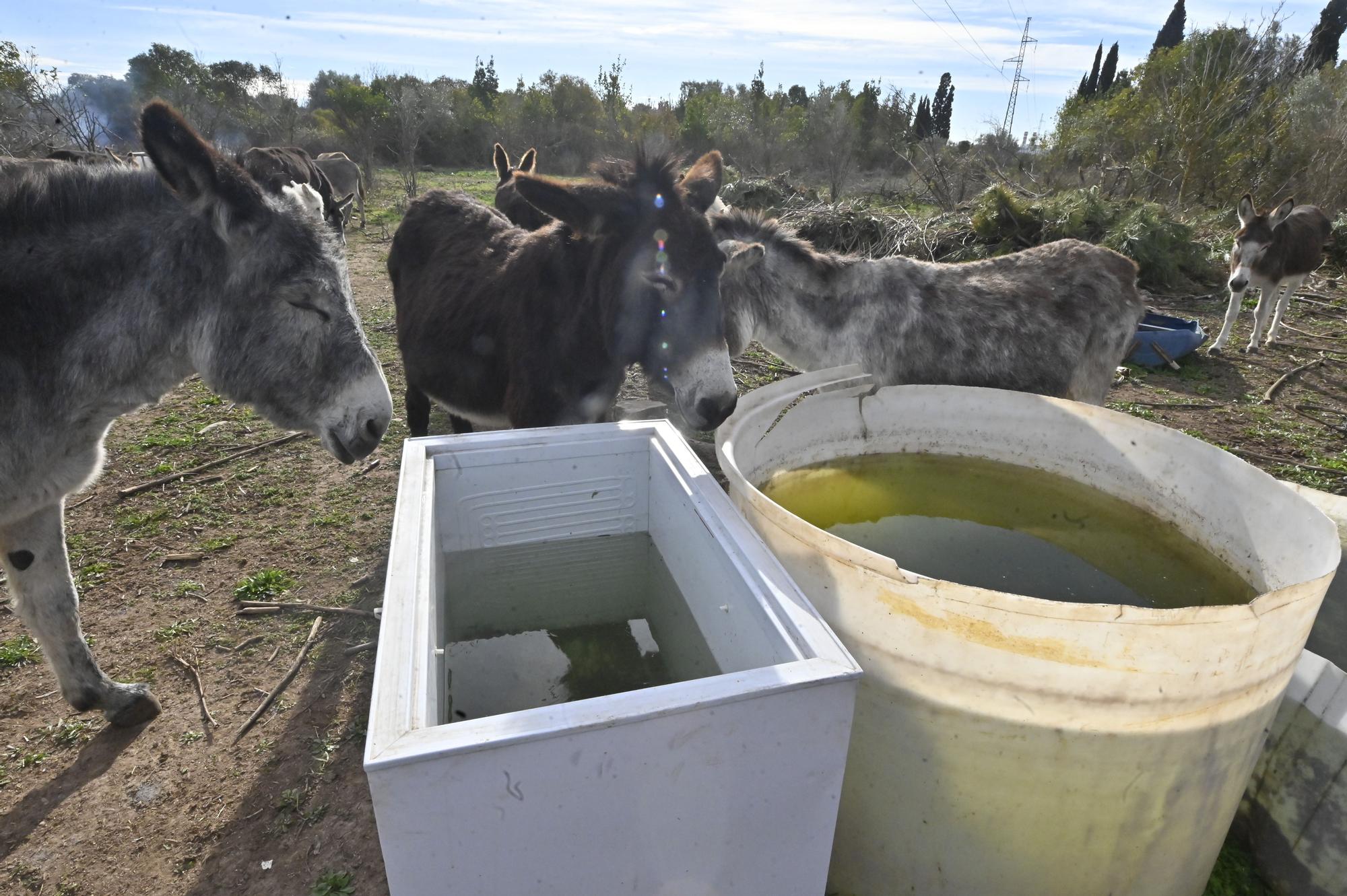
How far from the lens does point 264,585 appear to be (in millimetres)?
3672

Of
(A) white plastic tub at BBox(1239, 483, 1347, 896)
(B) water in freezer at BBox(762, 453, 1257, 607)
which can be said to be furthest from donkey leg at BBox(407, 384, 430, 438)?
(A) white plastic tub at BBox(1239, 483, 1347, 896)

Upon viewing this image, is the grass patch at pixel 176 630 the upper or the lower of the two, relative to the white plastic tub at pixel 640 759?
lower

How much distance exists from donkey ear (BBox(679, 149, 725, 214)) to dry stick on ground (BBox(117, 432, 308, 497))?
9.31ft

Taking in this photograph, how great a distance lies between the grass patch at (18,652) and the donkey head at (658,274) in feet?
10.1

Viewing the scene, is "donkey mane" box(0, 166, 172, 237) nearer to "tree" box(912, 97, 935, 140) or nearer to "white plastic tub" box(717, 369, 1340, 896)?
"white plastic tub" box(717, 369, 1340, 896)

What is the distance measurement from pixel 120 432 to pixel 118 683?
343 cm

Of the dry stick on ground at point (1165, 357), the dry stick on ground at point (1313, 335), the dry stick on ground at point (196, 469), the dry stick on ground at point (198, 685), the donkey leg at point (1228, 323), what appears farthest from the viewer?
the dry stick on ground at point (1313, 335)

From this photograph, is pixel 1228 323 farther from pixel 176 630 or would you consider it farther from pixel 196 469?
pixel 196 469

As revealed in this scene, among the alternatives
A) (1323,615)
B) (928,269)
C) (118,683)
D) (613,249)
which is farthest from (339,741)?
(928,269)

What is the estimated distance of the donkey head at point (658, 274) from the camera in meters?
2.98

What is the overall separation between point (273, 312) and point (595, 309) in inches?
54.4

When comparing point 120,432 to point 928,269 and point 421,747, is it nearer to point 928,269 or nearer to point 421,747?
point 421,747

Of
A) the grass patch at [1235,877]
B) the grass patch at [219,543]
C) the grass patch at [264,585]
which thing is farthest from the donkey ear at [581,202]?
the grass patch at [1235,877]

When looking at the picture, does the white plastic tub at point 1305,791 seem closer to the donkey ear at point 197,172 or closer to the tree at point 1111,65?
the donkey ear at point 197,172
